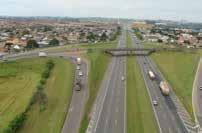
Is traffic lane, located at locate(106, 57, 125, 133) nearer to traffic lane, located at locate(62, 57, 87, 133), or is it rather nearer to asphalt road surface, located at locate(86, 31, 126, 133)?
asphalt road surface, located at locate(86, 31, 126, 133)

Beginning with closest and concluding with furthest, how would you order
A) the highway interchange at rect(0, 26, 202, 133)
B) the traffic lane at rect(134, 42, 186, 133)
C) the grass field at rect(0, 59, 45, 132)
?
the traffic lane at rect(134, 42, 186, 133) < the highway interchange at rect(0, 26, 202, 133) < the grass field at rect(0, 59, 45, 132)

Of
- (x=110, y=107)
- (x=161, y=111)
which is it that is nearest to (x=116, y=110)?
(x=110, y=107)

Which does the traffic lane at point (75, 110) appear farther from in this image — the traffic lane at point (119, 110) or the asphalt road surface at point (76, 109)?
the traffic lane at point (119, 110)

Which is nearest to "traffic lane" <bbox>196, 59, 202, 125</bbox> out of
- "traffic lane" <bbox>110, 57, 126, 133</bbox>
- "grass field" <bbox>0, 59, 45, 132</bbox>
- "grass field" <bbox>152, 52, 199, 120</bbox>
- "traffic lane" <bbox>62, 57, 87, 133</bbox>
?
"grass field" <bbox>152, 52, 199, 120</bbox>

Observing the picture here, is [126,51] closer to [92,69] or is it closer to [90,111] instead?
[92,69]

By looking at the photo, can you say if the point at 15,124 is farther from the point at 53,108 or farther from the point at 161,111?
the point at 161,111

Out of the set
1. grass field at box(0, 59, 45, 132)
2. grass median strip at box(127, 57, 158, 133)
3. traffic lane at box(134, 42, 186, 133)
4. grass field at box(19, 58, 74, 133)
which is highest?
traffic lane at box(134, 42, 186, 133)

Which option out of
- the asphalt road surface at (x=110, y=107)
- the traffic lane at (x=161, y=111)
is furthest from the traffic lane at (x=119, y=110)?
the traffic lane at (x=161, y=111)
